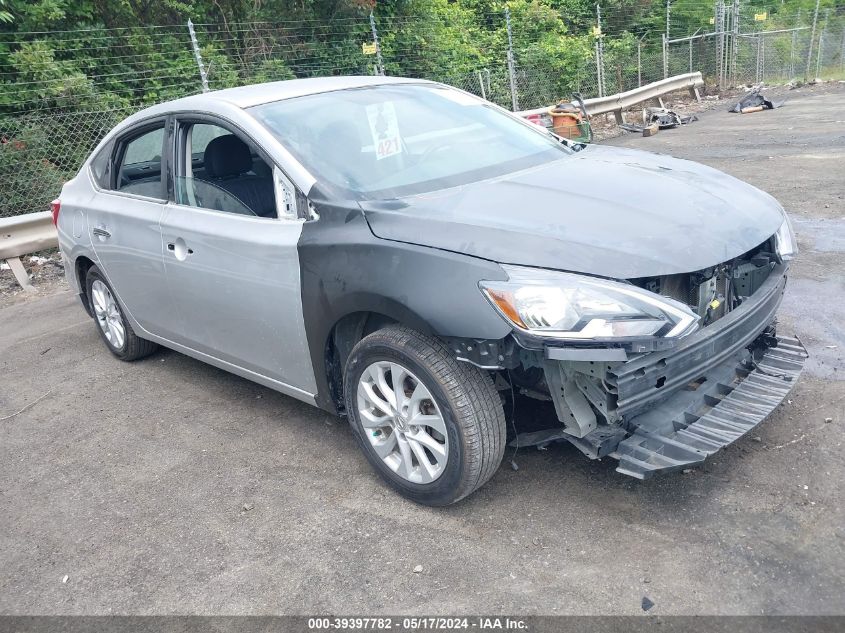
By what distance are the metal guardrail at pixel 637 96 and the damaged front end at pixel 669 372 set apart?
8976 millimetres

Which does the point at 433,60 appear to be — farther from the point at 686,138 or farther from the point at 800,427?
the point at 800,427

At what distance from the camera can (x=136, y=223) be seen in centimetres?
447

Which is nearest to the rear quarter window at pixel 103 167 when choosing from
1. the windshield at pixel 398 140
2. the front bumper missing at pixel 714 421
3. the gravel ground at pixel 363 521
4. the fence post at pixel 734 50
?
the gravel ground at pixel 363 521

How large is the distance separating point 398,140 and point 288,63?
1044cm

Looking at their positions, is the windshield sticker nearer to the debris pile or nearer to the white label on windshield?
the white label on windshield

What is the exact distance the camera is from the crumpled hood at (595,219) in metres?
2.84

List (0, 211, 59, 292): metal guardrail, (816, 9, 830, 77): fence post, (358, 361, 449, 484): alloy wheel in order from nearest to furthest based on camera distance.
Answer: (358, 361, 449, 484): alloy wheel < (0, 211, 59, 292): metal guardrail < (816, 9, 830, 77): fence post

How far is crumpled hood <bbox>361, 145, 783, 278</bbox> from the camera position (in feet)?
9.30

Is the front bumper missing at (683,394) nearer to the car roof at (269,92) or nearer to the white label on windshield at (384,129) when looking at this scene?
the white label on windshield at (384,129)

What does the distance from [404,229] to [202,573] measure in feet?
5.22

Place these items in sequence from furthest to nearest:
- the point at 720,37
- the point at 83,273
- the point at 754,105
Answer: the point at 720,37 → the point at 754,105 → the point at 83,273

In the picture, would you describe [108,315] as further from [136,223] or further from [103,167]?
[136,223]

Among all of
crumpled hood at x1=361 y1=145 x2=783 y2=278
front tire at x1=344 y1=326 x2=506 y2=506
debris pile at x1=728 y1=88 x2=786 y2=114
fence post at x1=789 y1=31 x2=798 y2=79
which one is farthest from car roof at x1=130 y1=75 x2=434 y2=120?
fence post at x1=789 y1=31 x2=798 y2=79

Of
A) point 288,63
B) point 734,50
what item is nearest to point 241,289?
point 288,63
